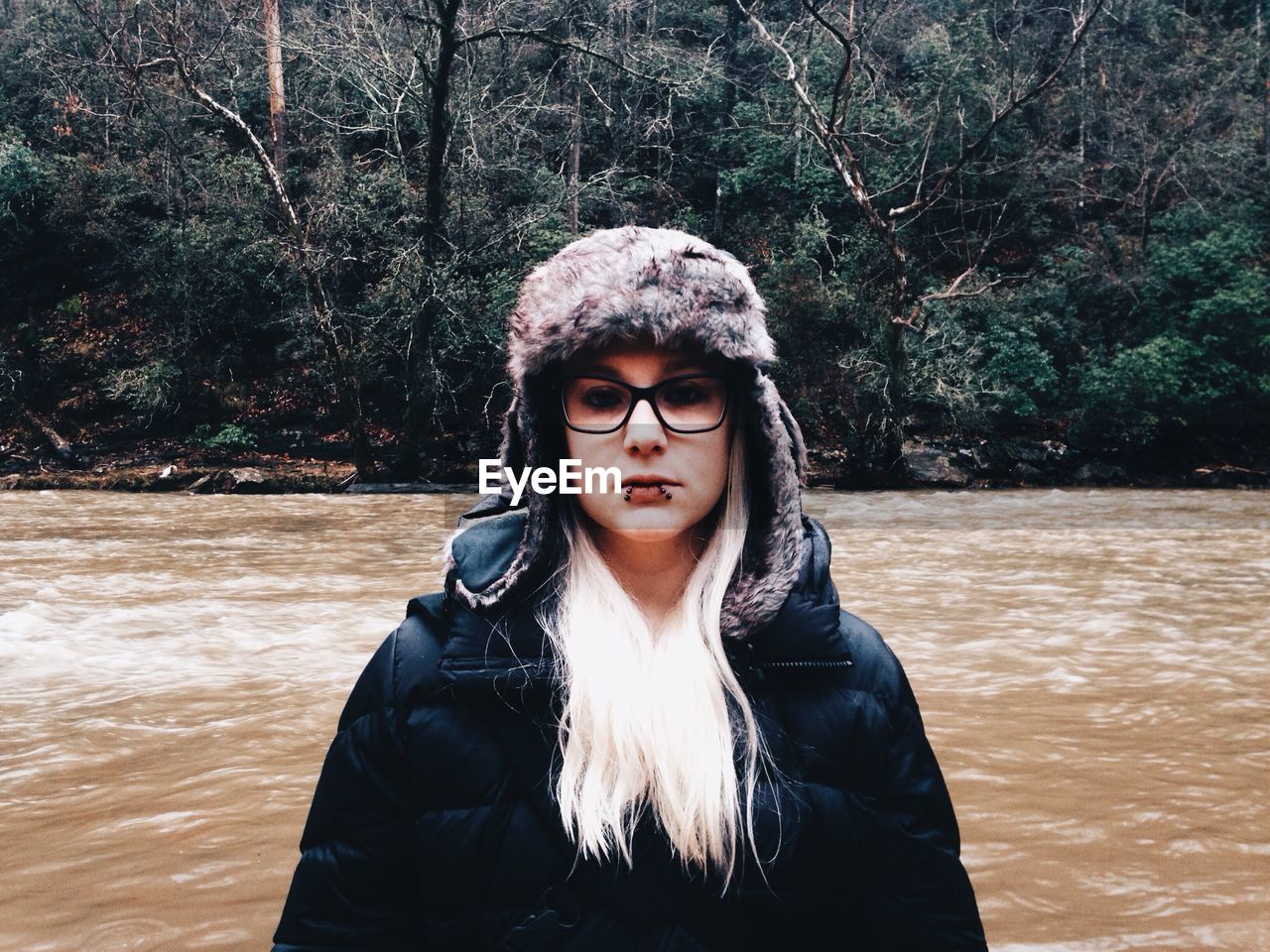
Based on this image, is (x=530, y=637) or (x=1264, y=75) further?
(x=1264, y=75)

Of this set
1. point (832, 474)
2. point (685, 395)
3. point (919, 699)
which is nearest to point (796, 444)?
point (685, 395)

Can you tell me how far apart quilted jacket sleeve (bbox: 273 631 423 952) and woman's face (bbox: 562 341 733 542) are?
38cm

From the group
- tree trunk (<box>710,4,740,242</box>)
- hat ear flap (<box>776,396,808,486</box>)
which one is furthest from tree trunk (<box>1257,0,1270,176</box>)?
hat ear flap (<box>776,396,808,486</box>)

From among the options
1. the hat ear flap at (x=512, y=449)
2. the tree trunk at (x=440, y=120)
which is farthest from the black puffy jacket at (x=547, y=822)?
the tree trunk at (x=440, y=120)

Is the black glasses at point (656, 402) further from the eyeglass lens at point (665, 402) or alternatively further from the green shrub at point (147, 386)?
the green shrub at point (147, 386)

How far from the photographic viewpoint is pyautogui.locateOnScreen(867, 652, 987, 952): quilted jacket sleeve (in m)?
1.40

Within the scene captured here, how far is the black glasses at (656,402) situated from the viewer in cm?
140

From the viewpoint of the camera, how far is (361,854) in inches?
54.5

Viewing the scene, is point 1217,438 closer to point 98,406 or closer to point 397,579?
point 397,579

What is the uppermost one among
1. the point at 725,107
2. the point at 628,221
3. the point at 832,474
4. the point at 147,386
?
the point at 725,107

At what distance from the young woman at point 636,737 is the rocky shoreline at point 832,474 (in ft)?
52.5

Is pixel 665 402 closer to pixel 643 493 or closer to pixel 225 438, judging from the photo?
pixel 643 493

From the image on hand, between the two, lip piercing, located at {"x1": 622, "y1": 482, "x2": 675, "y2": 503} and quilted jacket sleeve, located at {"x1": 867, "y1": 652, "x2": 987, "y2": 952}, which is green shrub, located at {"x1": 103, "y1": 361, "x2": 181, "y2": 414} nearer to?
lip piercing, located at {"x1": 622, "y1": 482, "x2": 675, "y2": 503}

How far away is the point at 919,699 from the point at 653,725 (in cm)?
398
